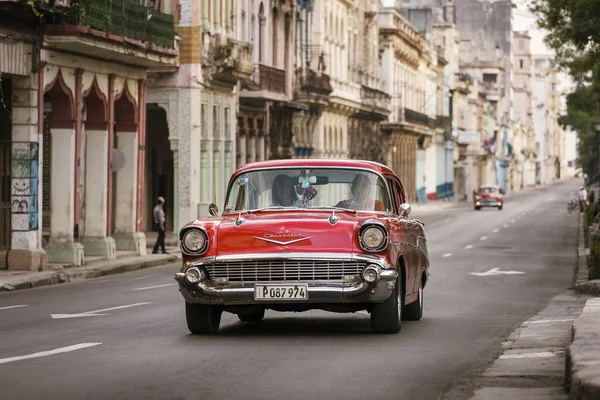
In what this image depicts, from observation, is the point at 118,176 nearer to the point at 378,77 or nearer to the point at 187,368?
the point at 187,368

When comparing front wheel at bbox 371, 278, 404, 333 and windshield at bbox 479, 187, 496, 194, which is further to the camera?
windshield at bbox 479, 187, 496, 194

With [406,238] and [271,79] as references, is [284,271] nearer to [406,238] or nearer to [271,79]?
[406,238]

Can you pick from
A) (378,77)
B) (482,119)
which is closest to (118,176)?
(378,77)

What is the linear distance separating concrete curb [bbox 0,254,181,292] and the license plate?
1302 centimetres

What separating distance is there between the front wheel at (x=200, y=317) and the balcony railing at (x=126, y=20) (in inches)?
728

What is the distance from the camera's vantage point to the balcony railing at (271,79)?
181 ft

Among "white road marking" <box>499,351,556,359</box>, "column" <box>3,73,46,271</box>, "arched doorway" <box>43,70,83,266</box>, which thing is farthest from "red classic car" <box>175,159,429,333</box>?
"arched doorway" <box>43,70,83,266</box>

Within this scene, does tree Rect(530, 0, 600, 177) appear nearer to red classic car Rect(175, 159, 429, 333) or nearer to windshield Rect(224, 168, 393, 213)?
windshield Rect(224, 168, 393, 213)

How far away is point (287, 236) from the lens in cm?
1520

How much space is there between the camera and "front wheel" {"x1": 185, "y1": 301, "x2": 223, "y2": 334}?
1560cm

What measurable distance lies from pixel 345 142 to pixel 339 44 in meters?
6.60

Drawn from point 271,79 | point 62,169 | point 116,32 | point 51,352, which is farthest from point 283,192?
point 271,79

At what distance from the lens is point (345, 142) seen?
3216 inches

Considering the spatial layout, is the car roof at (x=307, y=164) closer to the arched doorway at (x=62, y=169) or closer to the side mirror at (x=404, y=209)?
the side mirror at (x=404, y=209)
